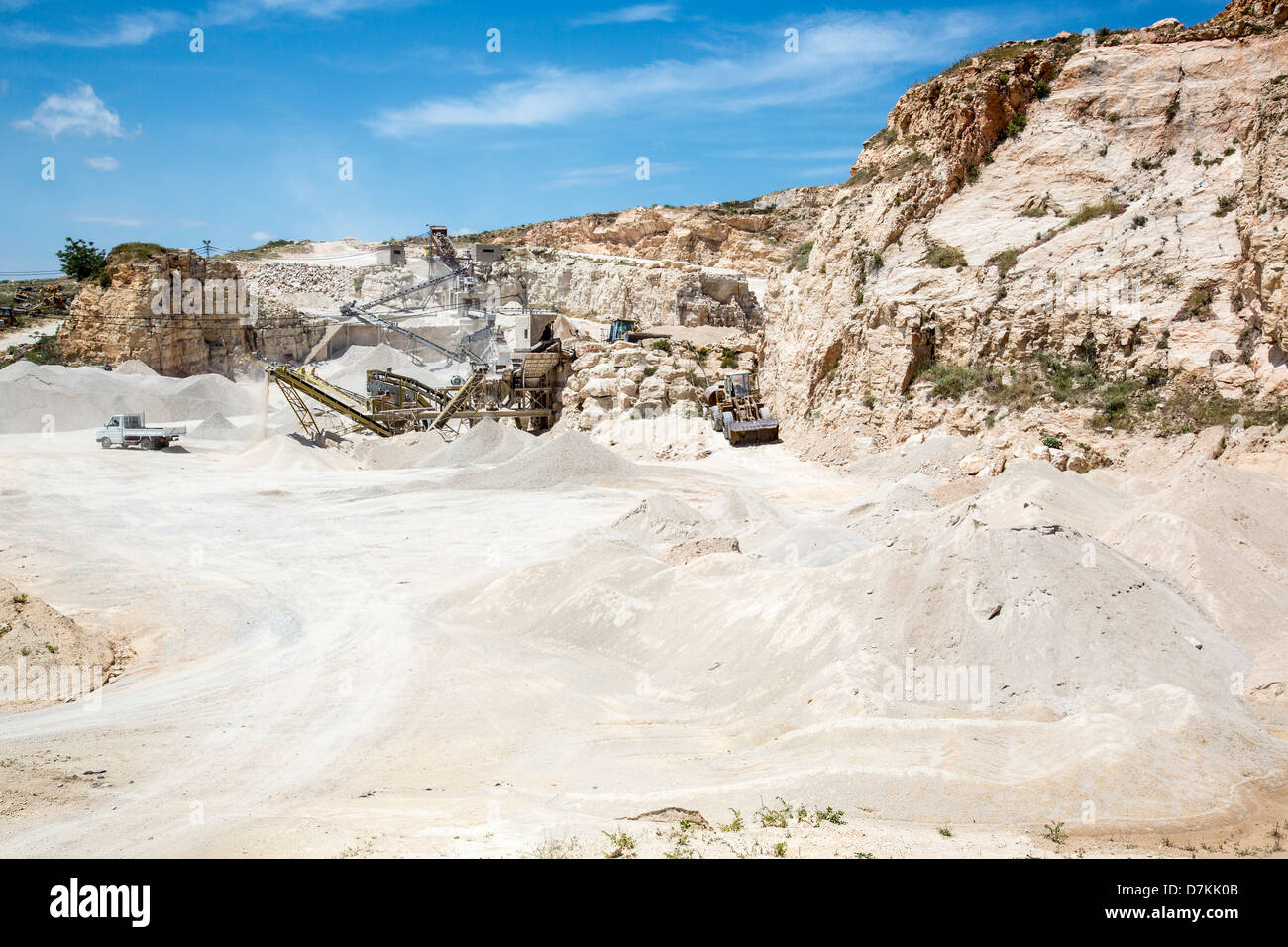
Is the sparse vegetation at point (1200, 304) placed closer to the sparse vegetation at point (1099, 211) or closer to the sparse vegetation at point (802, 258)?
the sparse vegetation at point (1099, 211)

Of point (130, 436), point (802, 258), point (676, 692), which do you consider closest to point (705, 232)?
point (802, 258)

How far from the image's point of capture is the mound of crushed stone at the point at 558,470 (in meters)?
23.6

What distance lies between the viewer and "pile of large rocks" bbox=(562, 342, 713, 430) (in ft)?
101

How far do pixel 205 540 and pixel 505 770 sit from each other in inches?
514

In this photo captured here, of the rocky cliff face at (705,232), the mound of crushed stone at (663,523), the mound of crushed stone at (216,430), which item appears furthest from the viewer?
the rocky cliff face at (705,232)

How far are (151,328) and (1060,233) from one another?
3930 centimetres

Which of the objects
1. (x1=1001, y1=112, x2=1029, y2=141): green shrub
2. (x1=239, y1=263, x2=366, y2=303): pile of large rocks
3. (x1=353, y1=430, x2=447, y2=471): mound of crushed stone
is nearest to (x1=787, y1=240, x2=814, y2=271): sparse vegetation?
(x1=1001, y1=112, x2=1029, y2=141): green shrub

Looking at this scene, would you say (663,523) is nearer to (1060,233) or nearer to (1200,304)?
(1200,304)

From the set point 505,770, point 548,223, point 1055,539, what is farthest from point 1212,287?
point 548,223

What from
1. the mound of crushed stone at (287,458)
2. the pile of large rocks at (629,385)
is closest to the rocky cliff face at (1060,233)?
the pile of large rocks at (629,385)

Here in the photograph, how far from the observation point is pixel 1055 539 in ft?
32.8

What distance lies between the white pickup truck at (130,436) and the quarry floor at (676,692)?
12.4 meters
